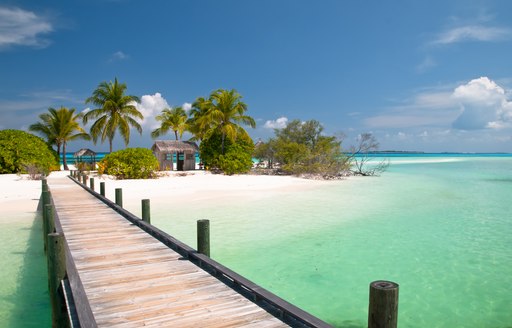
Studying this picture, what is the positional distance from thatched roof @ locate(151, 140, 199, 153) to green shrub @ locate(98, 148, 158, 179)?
7.37 meters

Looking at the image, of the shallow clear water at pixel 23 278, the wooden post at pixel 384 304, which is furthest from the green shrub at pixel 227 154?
the wooden post at pixel 384 304

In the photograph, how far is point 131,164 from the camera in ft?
87.1

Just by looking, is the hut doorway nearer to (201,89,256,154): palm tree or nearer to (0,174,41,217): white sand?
(201,89,256,154): palm tree

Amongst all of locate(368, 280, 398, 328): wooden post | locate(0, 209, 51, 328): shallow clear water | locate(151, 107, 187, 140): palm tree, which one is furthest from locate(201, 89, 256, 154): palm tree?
locate(368, 280, 398, 328): wooden post

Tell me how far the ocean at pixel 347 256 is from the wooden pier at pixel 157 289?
1.42 metres

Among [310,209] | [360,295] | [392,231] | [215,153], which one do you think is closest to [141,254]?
[360,295]

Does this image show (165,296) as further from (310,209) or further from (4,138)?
(4,138)

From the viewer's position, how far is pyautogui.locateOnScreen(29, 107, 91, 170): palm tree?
117ft

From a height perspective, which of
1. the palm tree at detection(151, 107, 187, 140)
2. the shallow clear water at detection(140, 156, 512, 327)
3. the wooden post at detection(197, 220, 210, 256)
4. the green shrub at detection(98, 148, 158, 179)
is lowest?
the shallow clear water at detection(140, 156, 512, 327)

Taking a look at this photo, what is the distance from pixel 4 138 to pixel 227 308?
31112mm

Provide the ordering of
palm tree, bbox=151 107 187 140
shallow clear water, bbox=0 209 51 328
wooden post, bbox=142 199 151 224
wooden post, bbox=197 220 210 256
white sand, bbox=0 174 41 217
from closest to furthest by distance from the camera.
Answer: shallow clear water, bbox=0 209 51 328 < wooden post, bbox=197 220 210 256 < wooden post, bbox=142 199 151 224 < white sand, bbox=0 174 41 217 < palm tree, bbox=151 107 187 140

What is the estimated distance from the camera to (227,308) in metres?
4.24

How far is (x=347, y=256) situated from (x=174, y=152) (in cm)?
2822

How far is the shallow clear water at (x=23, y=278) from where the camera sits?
19.8 feet
